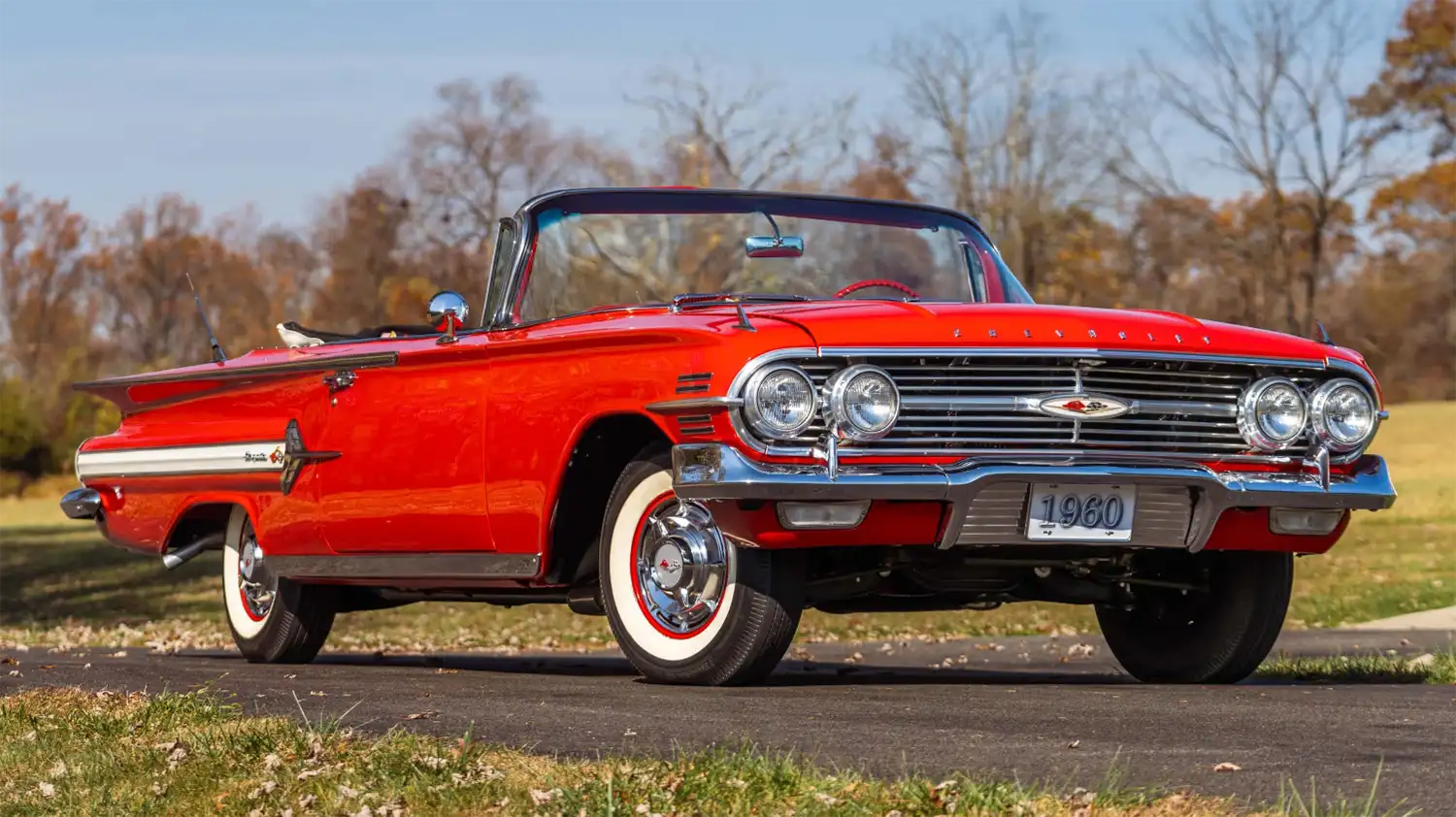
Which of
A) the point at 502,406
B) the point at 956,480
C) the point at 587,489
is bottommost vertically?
the point at 587,489

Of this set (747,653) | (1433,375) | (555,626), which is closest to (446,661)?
(747,653)

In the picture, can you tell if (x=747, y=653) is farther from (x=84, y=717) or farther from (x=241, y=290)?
(x=241, y=290)

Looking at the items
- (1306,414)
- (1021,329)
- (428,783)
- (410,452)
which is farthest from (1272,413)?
(428,783)

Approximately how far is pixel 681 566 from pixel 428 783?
7.79ft

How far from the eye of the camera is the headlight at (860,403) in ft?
20.5

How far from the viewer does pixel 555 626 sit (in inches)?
703

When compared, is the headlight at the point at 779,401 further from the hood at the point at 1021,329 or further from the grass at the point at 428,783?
the grass at the point at 428,783

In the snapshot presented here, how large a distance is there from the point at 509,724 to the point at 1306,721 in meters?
2.12

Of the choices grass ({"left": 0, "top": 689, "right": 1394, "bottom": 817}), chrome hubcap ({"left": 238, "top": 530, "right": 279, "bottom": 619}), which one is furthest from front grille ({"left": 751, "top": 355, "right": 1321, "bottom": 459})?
chrome hubcap ({"left": 238, "top": 530, "right": 279, "bottom": 619})

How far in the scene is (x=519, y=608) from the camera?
23156 millimetres

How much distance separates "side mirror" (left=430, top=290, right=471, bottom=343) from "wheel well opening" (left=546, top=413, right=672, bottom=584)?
0.92m

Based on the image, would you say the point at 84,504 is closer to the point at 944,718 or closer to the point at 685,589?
the point at 685,589

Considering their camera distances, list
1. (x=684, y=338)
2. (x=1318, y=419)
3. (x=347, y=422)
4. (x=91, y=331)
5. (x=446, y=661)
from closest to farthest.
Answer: (x=684, y=338)
(x=1318, y=419)
(x=347, y=422)
(x=446, y=661)
(x=91, y=331)

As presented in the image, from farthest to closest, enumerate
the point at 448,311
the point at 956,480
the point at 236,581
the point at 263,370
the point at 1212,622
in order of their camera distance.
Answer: the point at 236,581 < the point at 263,370 < the point at 448,311 < the point at 1212,622 < the point at 956,480
